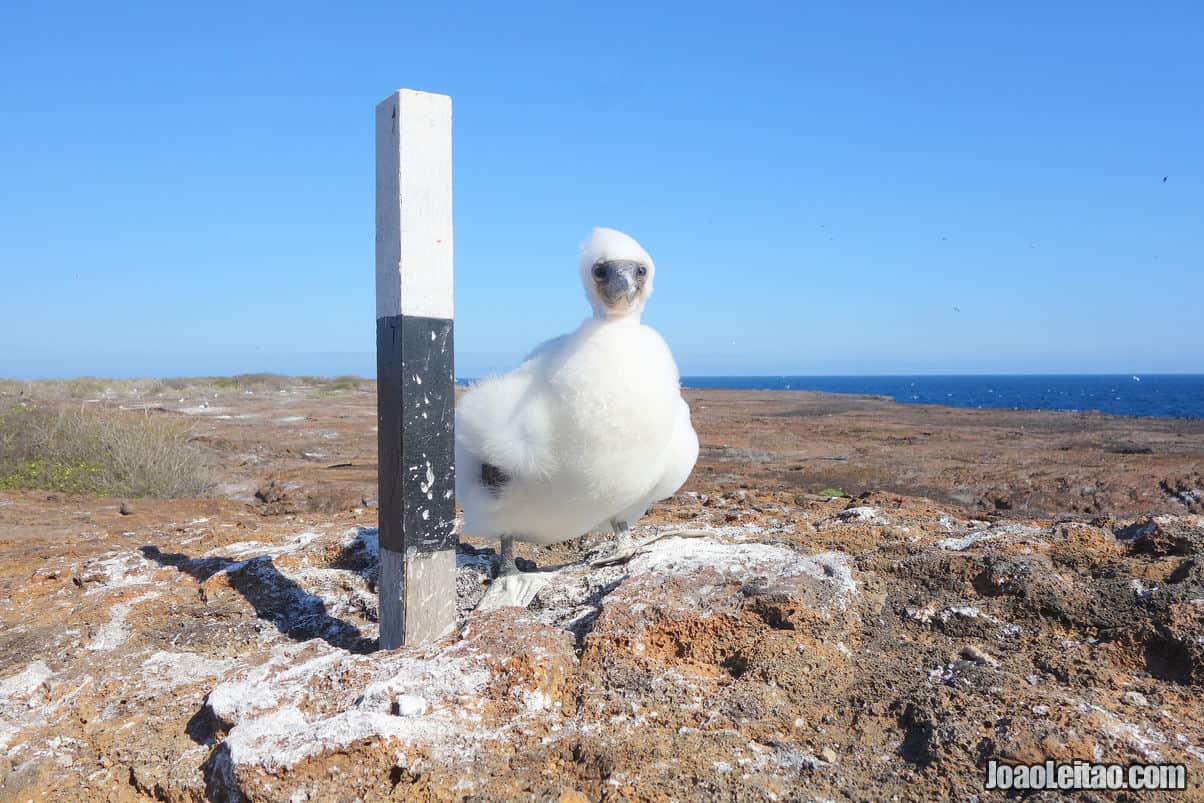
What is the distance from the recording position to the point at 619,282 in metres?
4.46

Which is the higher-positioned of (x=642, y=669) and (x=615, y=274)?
(x=615, y=274)

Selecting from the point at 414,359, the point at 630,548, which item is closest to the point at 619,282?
the point at 414,359

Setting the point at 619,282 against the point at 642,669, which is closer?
the point at 642,669

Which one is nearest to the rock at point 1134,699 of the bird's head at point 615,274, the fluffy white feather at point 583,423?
the fluffy white feather at point 583,423

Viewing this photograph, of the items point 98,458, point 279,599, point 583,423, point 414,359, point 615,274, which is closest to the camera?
point 414,359

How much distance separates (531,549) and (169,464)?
262 inches

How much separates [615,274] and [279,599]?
9.20 feet

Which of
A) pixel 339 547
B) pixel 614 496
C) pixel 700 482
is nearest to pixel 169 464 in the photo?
pixel 339 547

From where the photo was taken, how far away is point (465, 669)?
116 inches

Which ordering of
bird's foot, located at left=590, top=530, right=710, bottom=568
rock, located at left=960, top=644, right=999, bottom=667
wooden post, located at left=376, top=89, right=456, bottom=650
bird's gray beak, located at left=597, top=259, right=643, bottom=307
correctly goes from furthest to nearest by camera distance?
bird's foot, located at left=590, top=530, right=710, bottom=568
bird's gray beak, located at left=597, top=259, right=643, bottom=307
wooden post, located at left=376, top=89, right=456, bottom=650
rock, located at left=960, top=644, right=999, bottom=667

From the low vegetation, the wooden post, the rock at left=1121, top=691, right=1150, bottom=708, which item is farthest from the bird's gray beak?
the low vegetation

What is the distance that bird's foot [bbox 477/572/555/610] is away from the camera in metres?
4.25

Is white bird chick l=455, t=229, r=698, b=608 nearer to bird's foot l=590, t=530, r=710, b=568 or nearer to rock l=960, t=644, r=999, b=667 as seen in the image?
bird's foot l=590, t=530, r=710, b=568

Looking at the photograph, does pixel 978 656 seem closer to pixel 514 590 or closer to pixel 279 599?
pixel 514 590
